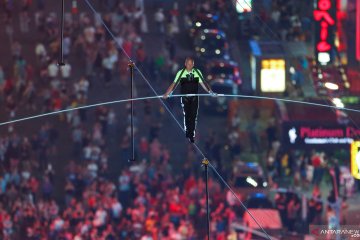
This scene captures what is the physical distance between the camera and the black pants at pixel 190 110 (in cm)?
3218

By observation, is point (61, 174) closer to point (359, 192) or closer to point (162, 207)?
point (162, 207)

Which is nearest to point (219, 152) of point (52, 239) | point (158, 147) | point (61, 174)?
point (158, 147)

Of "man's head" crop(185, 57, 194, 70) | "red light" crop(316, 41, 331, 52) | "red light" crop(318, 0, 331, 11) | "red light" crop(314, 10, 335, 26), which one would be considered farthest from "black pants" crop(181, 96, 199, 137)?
"red light" crop(318, 0, 331, 11)

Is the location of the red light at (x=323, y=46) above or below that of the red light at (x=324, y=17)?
below

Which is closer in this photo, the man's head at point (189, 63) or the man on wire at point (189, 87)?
the man's head at point (189, 63)

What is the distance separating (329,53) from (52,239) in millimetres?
10518

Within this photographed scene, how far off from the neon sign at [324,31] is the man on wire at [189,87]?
1591 centimetres

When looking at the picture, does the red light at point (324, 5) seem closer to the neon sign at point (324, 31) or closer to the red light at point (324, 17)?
the neon sign at point (324, 31)

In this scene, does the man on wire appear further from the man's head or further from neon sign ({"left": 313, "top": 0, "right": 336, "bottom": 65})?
neon sign ({"left": 313, "top": 0, "right": 336, "bottom": 65})

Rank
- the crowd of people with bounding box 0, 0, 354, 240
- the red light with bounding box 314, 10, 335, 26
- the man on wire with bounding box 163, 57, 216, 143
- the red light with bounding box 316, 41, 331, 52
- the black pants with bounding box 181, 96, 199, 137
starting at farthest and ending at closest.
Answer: the red light with bounding box 314, 10, 335, 26, the red light with bounding box 316, 41, 331, 52, the crowd of people with bounding box 0, 0, 354, 240, the black pants with bounding box 181, 96, 199, 137, the man on wire with bounding box 163, 57, 216, 143

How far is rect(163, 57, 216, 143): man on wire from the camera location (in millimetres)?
31094

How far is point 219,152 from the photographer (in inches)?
1960

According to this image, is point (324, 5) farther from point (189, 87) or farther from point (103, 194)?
point (189, 87)

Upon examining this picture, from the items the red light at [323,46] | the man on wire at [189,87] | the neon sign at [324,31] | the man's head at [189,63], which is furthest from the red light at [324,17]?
the man's head at [189,63]
